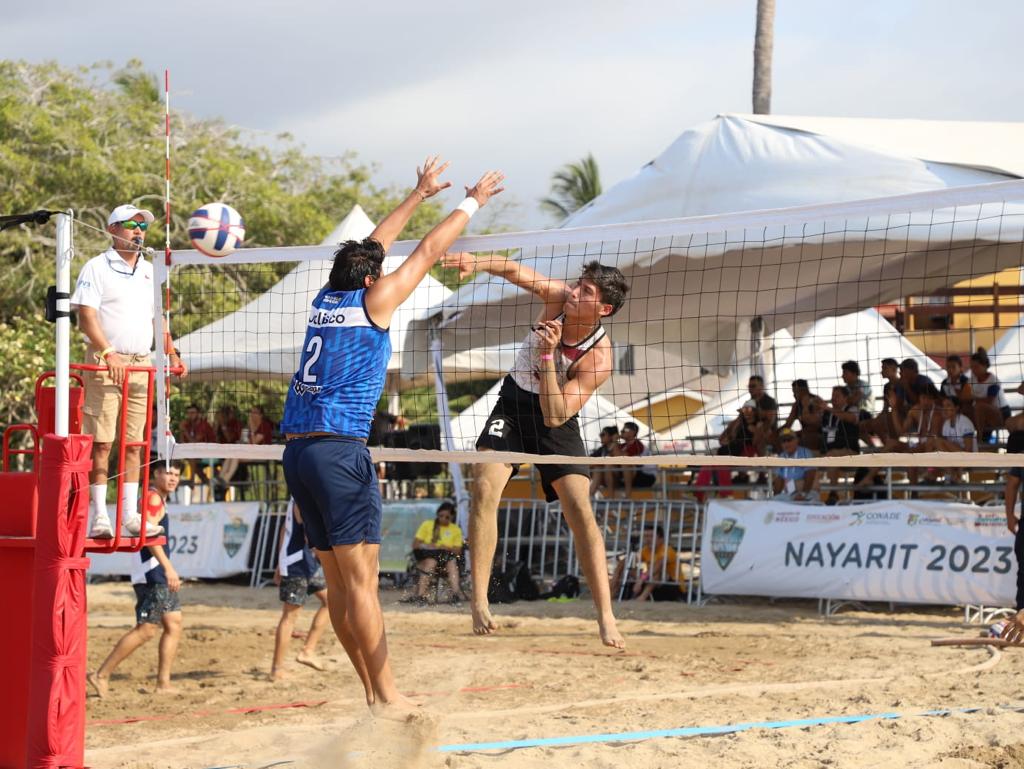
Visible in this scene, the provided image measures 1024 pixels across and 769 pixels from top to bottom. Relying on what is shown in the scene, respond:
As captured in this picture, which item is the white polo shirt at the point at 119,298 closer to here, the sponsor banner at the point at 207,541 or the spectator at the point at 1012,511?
the spectator at the point at 1012,511

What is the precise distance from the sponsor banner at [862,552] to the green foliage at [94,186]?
10605mm

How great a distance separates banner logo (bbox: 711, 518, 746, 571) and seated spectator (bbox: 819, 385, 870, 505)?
924mm

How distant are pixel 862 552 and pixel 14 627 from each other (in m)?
7.83

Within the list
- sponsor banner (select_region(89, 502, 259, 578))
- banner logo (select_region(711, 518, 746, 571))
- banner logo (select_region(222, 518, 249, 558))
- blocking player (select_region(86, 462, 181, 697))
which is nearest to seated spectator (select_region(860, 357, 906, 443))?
banner logo (select_region(711, 518, 746, 571))

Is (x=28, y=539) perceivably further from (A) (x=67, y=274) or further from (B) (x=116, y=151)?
(B) (x=116, y=151)

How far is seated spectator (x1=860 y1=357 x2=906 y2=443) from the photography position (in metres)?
11.4

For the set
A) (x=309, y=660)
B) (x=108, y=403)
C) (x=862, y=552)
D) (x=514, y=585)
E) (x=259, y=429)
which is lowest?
(x=309, y=660)

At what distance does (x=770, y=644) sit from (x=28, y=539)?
6284 mm

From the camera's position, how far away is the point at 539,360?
629 centimetres

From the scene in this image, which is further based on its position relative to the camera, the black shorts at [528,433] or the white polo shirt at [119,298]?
the white polo shirt at [119,298]

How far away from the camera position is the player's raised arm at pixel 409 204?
5.63m

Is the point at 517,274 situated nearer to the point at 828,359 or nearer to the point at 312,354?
the point at 312,354

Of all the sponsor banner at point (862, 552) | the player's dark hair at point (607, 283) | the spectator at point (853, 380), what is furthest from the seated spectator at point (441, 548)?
the player's dark hair at point (607, 283)

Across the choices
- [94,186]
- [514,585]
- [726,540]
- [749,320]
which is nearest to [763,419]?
[726,540]
